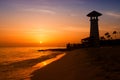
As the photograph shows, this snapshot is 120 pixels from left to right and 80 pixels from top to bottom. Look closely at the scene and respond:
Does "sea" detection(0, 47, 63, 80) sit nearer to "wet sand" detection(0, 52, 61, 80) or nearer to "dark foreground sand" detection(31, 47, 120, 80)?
"wet sand" detection(0, 52, 61, 80)

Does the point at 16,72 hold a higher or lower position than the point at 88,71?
lower

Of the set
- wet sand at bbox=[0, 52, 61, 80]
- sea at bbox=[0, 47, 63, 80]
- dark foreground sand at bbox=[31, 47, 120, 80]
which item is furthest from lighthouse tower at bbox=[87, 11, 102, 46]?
dark foreground sand at bbox=[31, 47, 120, 80]

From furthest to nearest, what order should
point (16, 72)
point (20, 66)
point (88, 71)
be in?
point (20, 66) → point (16, 72) → point (88, 71)

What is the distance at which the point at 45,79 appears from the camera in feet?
37.7

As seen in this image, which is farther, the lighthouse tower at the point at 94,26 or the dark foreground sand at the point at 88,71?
the lighthouse tower at the point at 94,26

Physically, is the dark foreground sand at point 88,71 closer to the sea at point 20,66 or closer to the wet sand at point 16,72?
the wet sand at point 16,72

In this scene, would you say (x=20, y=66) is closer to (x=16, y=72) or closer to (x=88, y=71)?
(x=16, y=72)

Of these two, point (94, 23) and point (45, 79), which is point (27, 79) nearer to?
point (45, 79)

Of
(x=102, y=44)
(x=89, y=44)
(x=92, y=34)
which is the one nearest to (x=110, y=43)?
(x=102, y=44)

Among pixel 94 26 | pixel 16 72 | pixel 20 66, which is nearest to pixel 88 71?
pixel 16 72

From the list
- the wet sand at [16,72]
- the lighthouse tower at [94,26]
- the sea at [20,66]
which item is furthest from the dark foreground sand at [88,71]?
the lighthouse tower at [94,26]

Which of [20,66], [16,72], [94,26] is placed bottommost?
[20,66]

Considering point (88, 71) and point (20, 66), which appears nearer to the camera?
point (88, 71)

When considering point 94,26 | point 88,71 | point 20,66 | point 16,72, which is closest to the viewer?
point 88,71
